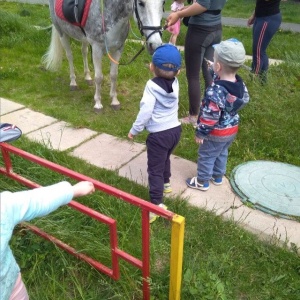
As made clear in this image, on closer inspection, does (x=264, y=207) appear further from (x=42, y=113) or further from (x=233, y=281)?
(x=42, y=113)

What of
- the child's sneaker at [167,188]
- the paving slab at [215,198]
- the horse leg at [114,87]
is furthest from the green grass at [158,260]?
the horse leg at [114,87]

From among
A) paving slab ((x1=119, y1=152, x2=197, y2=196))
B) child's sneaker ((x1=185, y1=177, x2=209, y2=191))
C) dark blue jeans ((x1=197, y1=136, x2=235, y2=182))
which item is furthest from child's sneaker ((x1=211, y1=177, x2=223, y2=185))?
paving slab ((x1=119, y1=152, x2=197, y2=196))

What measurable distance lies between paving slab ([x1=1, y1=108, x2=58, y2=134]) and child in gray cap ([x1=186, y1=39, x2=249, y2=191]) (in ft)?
7.13

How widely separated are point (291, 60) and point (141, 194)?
400 centimetres

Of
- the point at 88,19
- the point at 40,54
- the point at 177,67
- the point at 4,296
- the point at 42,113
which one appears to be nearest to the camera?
the point at 4,296

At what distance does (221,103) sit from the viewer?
279cm

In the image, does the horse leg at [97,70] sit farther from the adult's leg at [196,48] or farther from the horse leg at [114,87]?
the adult's leg at [196,48]

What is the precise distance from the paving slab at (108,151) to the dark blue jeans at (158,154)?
2.53 feet

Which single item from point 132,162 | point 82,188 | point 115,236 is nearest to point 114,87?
point 132,162

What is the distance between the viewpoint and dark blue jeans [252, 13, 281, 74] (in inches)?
192

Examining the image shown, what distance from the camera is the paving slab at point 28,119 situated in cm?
438

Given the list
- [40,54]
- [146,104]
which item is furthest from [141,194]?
[40,54]

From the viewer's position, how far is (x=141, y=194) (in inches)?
125

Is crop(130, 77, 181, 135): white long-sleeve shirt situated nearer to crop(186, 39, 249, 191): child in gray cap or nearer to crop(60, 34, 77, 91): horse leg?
crop(186, 39, 249, 191): child in gray cap
